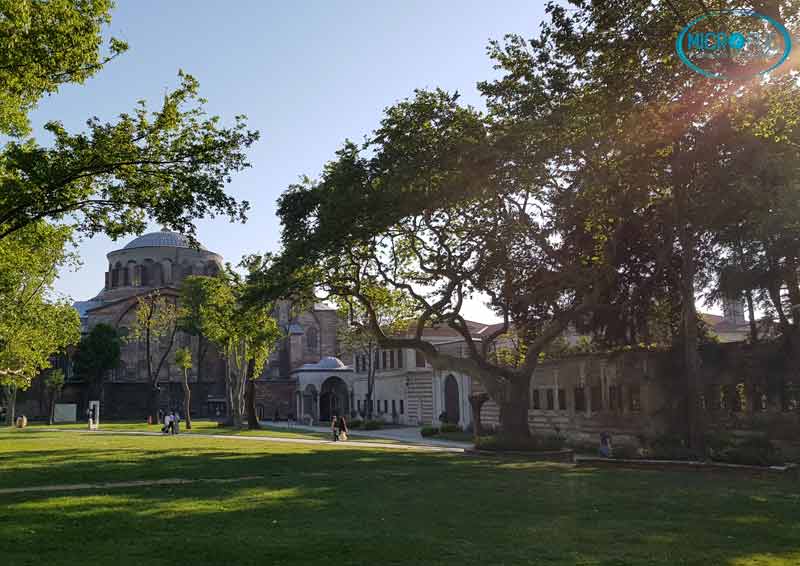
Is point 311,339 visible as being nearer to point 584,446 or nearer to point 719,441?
point 584,446

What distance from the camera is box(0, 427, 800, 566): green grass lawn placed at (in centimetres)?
882

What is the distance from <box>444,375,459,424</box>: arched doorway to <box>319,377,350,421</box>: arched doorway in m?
23.9

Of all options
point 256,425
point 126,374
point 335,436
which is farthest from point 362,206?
point 126,374

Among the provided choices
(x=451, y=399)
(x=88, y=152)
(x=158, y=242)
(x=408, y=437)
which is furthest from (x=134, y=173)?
(x=158, y=242)

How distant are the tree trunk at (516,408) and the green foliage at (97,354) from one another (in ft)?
194

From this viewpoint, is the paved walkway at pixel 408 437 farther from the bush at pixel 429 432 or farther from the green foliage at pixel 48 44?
the green foliage at pixel 48 44

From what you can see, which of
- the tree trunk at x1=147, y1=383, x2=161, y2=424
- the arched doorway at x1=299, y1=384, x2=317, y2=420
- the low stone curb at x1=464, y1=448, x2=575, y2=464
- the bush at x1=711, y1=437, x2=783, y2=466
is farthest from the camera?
the arched doorway at x1=299, y1=384, x2=317, y2=420

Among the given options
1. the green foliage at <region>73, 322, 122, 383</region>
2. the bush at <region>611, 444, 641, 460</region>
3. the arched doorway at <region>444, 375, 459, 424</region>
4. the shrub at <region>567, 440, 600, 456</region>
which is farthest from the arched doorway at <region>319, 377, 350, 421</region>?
the bush at <region>611, 444, 641, 460</region>

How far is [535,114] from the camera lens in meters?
22.3

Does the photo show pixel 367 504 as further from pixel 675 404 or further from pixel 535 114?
pixel 675 404

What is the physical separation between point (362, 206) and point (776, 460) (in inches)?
555

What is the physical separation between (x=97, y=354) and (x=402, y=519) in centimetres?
7236

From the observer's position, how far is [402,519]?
11492mm

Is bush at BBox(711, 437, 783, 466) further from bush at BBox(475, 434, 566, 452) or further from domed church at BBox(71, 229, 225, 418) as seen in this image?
domed church at BBox(71, 229, 225, 418)
